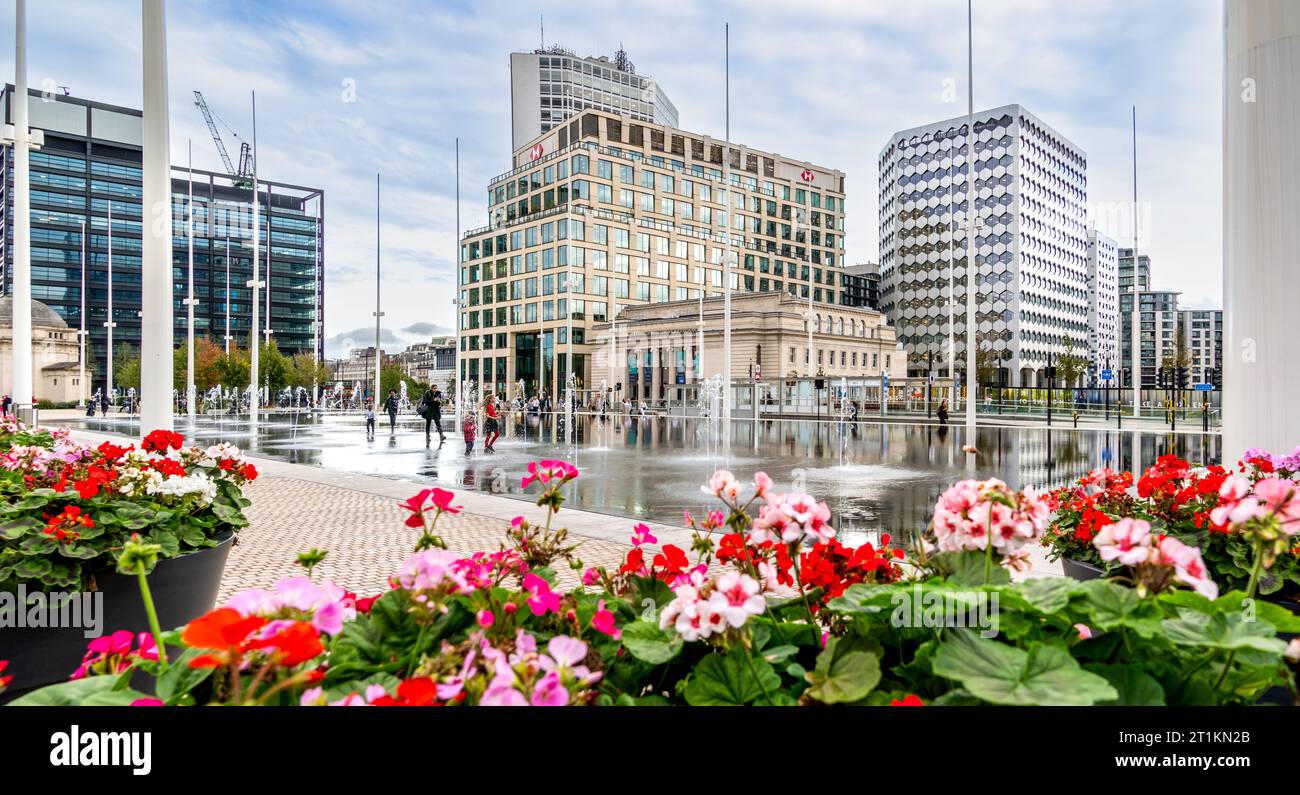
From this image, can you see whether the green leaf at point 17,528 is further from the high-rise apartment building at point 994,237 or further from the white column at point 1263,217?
the high-rise apartment building at point 994,237

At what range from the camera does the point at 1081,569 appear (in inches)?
162

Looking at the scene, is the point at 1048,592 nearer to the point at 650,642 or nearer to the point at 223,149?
the point at 650,642

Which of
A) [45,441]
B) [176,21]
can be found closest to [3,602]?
[45,441]

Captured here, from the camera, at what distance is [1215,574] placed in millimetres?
3656

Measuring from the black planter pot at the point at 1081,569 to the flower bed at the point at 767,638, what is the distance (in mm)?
2475

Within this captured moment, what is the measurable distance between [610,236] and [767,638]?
92.0 metres

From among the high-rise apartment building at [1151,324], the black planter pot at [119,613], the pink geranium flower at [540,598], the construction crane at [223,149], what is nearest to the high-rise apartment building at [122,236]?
the construction crane at [223,149]

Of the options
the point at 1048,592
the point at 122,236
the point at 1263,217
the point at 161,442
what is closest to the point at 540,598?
the point at 1048,592

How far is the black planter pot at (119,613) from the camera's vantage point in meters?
3.88

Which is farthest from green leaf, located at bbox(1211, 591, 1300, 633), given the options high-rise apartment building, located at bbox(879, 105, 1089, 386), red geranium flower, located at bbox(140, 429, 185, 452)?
high-rise apartment building, located at bbox(879, 105, 1089, 386)

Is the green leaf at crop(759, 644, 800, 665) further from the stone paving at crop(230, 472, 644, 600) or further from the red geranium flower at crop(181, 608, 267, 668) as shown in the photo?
the stone paving at crop(230, 472, 644, 600)

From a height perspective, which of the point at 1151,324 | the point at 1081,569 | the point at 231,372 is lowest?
the point at 1081,569
